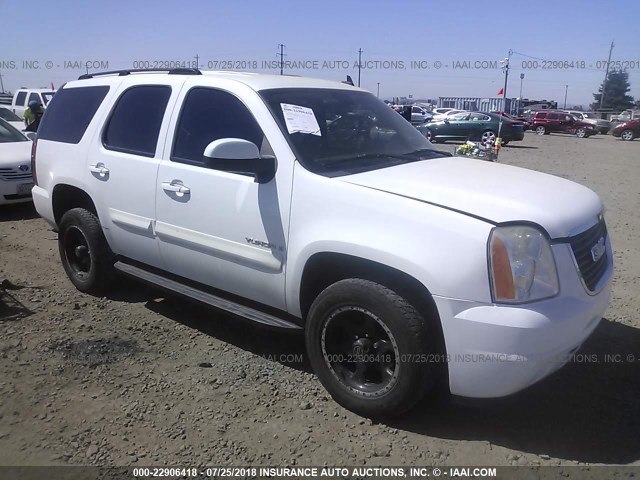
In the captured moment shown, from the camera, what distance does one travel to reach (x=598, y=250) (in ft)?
9.96

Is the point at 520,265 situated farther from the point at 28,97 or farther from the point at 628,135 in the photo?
the point at 628,135

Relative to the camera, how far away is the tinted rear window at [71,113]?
462cm

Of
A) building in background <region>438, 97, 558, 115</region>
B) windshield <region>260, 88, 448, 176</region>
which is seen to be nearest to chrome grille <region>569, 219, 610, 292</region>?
windshield <region>260, 88, 448, 176</region>

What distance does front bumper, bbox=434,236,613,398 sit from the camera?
246cm

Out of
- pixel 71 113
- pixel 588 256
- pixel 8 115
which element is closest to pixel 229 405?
pixel 588 256

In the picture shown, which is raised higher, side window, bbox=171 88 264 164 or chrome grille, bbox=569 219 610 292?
side window, bbox=171 88 264 164

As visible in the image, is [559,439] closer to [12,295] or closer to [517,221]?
[517,221]

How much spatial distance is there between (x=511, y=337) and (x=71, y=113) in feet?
14.1

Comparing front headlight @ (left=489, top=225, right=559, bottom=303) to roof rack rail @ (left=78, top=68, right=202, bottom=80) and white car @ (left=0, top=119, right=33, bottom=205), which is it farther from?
white car @ (left=0, top=119, right=33, bottom=205)

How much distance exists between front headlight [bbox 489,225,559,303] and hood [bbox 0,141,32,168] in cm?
784

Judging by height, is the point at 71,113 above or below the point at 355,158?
above

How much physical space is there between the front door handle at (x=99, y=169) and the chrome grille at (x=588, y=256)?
3.46m

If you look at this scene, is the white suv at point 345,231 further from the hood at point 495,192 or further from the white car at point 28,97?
the white car at point 28,97

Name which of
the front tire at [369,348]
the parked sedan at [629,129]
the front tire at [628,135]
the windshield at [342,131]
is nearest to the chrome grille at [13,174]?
the windshield at [342,131]
